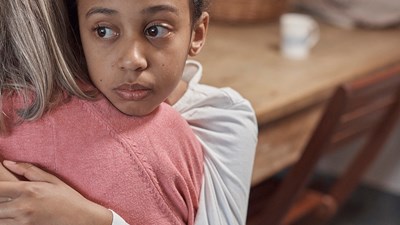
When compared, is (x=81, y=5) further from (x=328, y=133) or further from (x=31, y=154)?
(x=328, y=133)

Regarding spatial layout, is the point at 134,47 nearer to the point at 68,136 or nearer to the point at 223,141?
the point at 68,136

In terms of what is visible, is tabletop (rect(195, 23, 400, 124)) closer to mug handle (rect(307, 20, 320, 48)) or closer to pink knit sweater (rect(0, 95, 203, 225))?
mug handle (rect(307, 20, 320, 48))

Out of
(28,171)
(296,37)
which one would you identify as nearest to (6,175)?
(28,171)

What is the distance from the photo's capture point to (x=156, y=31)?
88cm

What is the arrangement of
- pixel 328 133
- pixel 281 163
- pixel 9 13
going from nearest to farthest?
pixel 9 13, pixel 328 133, pixel 281 163

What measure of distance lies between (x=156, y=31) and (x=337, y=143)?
1.05m

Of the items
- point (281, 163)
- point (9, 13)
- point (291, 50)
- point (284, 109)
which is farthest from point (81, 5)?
point (291, 50)

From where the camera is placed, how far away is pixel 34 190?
0.87 meters

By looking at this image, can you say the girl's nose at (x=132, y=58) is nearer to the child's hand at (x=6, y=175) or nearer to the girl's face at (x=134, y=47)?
the girl's face at (x=134, y=47)

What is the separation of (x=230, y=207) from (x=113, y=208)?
20cm

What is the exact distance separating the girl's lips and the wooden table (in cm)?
71

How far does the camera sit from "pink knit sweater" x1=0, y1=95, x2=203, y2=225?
890 mm

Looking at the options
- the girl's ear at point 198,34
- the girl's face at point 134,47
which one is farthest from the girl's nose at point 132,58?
the girl's ear at point 198,34

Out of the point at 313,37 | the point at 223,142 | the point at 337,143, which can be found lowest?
the point at 337,143
